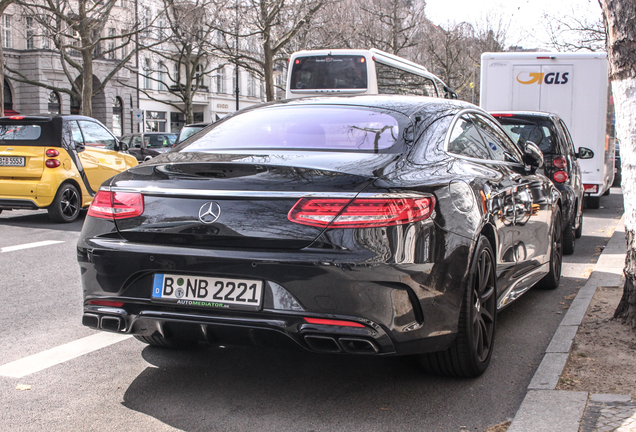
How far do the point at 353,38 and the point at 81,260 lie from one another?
133 ft

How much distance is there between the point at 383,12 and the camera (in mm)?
46312

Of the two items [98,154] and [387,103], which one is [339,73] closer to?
[98,154]

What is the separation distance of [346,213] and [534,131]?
7452 mm

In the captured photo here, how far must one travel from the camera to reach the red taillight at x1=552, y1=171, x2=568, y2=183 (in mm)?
9305

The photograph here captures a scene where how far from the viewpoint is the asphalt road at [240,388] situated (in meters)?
3.45

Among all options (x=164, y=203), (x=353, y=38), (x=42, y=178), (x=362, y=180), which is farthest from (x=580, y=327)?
(x=353, y=38)

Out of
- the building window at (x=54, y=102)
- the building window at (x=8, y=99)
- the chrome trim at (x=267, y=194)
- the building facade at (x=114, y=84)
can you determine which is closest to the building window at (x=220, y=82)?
the building facade at (x=114, y=84)

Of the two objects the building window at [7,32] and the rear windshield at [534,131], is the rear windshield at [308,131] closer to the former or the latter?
the rear windshield at [534,131]

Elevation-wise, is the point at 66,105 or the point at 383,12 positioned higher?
the point at 383,12

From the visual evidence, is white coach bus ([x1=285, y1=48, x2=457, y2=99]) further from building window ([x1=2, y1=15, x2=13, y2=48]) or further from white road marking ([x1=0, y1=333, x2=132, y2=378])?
building window ([x1=2, y1=15, x2=13, y2=48])

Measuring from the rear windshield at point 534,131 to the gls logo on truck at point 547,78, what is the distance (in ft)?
16.1

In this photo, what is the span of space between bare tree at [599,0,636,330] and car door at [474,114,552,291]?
2.18 feet

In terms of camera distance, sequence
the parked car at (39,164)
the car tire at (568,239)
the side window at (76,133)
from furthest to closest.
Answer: the side window at (76,133) < the parked car at (39,164) < the car tire at (568,239)

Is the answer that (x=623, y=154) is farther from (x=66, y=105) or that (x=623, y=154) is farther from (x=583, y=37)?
(x=66, y=105)
